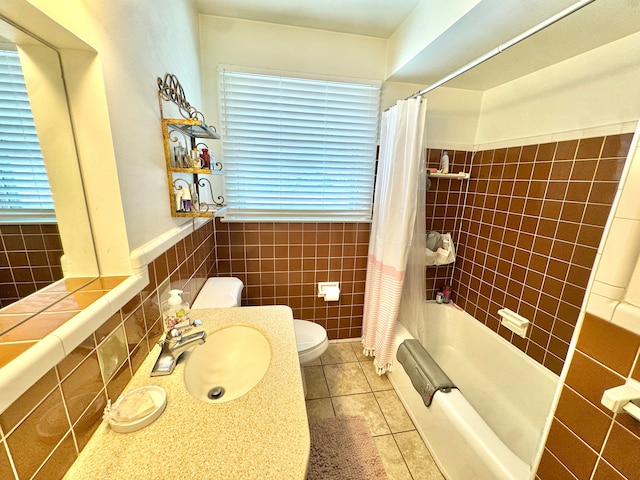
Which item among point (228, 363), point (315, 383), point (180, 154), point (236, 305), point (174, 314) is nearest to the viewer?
point (174, 314)

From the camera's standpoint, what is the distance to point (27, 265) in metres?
0.64

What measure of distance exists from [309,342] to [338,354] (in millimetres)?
676

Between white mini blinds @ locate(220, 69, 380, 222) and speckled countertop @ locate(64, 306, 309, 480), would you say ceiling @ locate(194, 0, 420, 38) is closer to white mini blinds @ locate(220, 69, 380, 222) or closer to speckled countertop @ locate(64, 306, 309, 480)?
white mini blinds @ locate(220, 69, 380, 222)

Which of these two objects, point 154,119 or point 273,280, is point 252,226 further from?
point 154,119

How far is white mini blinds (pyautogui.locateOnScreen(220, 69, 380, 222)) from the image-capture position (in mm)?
1744

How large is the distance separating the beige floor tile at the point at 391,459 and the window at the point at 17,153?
182 cm

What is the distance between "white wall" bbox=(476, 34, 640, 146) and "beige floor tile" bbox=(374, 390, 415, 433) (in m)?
1.97

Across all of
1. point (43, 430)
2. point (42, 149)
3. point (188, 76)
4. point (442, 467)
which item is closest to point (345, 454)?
point (442, 467)

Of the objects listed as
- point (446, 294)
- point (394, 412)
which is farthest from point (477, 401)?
point (446, 294)

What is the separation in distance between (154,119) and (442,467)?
2160 millimetres

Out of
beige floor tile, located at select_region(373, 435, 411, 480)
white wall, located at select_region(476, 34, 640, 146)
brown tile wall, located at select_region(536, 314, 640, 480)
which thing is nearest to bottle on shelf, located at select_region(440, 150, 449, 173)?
white wall, located at select_region(476, 34, 640, 146)

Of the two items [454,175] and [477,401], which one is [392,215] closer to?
[454,175]

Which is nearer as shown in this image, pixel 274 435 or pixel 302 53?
pixel 274 435

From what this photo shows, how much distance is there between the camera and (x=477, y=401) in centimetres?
168
